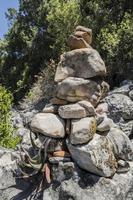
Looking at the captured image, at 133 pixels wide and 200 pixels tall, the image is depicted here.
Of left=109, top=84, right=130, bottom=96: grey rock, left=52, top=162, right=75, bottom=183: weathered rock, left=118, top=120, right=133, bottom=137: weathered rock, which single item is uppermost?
left=52, top=162, right=75, bottom=183: weathered rock

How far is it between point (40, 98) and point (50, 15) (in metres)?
5.81

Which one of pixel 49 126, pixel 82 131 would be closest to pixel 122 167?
A: pixel 82 131

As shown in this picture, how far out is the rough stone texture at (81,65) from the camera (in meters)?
10.6

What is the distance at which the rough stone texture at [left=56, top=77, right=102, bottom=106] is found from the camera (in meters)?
10.5

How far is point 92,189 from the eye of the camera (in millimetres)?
10086

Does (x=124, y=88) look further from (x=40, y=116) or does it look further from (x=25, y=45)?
(x=25, y=45)

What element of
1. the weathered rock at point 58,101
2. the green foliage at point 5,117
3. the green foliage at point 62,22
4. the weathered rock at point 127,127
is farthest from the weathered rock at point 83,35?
the green foliage at point 62,22

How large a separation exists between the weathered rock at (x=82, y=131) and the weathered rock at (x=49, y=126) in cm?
27

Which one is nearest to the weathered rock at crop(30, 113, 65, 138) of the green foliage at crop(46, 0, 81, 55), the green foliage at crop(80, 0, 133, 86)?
the green foliage at crop(80, 0, 133, 86)

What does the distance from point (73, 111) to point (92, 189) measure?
153cm

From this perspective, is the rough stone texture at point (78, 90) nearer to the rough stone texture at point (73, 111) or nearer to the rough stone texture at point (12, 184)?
the rough stone texture at point (73, 111)

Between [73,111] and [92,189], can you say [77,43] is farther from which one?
[92,189]

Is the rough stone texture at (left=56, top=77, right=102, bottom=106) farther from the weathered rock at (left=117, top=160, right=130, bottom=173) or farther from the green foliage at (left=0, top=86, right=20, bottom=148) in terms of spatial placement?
the green foliage at (left=0, top=86, right=20, bottom=148)

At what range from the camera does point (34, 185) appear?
35.7ft
